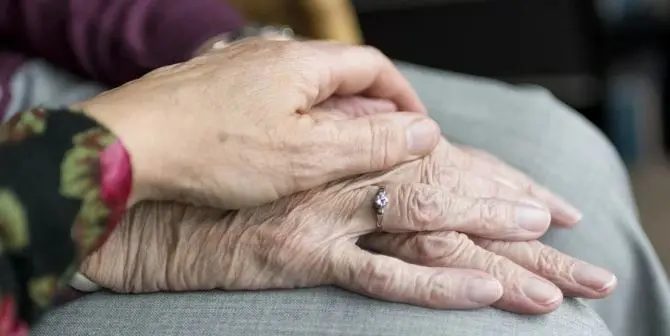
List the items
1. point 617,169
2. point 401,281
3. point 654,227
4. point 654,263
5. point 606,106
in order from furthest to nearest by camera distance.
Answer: point 606,106 < point 654,227 < point 617,169 < point 654,263 < point 401,281

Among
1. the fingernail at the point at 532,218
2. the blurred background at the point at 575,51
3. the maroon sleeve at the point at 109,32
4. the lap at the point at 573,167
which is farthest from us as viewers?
the blurred background at the point at 575,51

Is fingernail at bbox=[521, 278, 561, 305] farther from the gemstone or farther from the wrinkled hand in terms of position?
the gemstone

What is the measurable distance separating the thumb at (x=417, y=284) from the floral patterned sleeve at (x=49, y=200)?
0.19 metres

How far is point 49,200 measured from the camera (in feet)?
1.80

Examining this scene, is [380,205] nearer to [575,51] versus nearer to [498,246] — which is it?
[498,246]

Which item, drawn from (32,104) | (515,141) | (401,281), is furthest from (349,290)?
(32,104)

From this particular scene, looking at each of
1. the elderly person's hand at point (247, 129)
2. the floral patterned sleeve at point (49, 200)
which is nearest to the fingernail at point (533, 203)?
the elderly person's hand at point (247, 129)

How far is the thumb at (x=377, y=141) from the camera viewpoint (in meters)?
0.73

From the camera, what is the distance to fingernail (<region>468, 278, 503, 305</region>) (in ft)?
2.19

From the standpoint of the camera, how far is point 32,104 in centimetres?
93

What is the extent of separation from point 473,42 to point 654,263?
1120mm

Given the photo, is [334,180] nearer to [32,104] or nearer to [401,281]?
[401,281]

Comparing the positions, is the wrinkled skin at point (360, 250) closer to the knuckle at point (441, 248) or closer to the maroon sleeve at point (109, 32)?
the knuckle at point (441, 248)

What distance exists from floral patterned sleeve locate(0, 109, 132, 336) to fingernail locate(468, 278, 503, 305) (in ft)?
0.90
